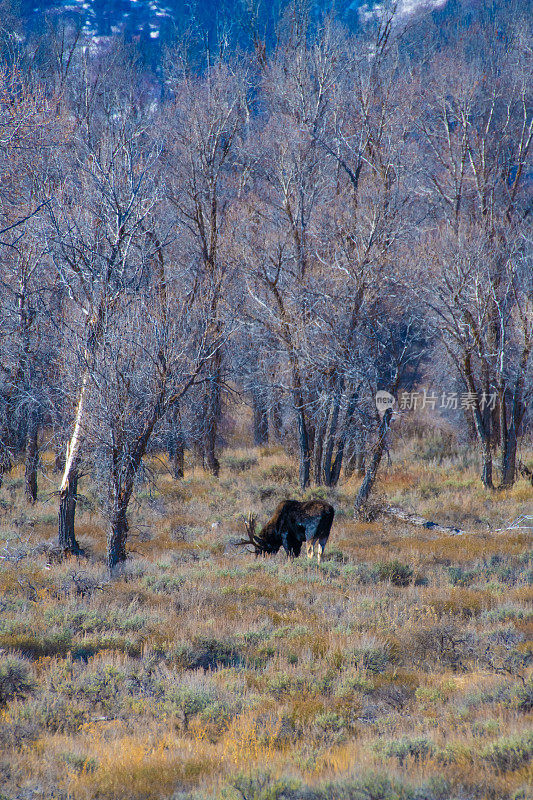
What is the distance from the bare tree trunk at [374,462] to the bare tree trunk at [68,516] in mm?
7450

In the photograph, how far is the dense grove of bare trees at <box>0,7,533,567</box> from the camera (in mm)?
11242

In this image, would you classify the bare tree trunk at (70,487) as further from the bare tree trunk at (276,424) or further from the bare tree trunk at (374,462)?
the bare tree trunk at (276,424)

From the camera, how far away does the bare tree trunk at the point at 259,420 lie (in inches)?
1021

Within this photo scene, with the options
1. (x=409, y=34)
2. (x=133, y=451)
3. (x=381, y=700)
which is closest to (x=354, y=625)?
(x=381, y=700)

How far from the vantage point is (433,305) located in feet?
57.9

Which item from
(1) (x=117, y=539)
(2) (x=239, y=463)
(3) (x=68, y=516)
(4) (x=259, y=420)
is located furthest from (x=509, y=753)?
(4) (x=259, y=420)

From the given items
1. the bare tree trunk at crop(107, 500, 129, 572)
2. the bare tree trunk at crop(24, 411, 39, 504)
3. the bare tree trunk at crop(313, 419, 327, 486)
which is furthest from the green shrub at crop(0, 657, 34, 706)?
the bare tree trunk at crop(313, 419, 327, 486)

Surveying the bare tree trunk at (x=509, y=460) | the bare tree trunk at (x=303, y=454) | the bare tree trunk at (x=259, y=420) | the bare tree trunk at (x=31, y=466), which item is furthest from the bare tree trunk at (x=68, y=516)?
the bare tree trunk at (x=259, y=420)

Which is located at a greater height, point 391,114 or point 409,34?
point 409,34

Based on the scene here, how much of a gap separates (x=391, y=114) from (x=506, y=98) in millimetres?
8435

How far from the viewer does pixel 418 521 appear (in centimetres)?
1534

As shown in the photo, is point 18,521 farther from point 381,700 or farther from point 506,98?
point 506,98

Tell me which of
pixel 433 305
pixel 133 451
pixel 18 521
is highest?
pixel 433 305

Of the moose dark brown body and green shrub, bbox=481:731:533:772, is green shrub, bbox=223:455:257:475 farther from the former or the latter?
green shrub, bbox=481:731:533:772
